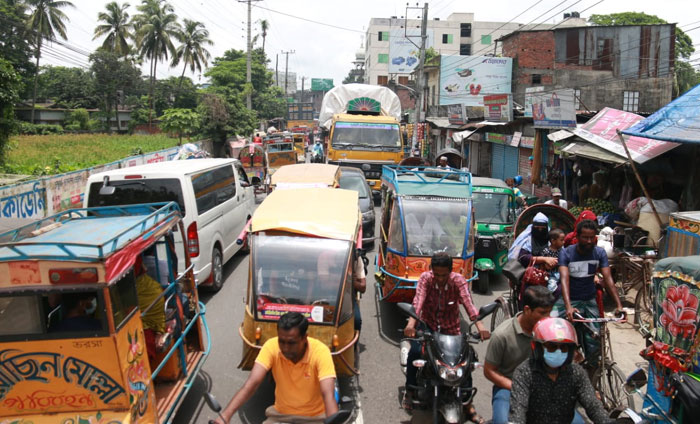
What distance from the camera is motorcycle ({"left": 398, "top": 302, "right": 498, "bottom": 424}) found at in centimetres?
444

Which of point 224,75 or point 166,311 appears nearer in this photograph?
point 166,311

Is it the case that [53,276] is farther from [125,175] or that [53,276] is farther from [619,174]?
[619,174]

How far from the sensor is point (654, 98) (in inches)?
1271

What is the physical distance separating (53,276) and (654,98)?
36023 millimetres

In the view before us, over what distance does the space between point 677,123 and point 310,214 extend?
21.7 feet

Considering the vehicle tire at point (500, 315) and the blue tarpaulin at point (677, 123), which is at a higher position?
the blue tarpaulin at point (677, 123)

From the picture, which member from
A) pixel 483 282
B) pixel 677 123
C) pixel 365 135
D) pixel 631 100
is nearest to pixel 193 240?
pixel 483 282

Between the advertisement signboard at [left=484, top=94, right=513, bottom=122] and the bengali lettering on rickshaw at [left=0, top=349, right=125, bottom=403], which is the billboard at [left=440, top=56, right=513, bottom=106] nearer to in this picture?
the advertisement signboard at [left=484, top=94, right=513, bottom=122]

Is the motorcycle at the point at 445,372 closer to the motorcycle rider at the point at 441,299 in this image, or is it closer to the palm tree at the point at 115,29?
the motorcycle rider at the point at 441,299

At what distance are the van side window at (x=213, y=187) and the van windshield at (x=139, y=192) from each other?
0.38 meters

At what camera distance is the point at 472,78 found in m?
→ 39.2

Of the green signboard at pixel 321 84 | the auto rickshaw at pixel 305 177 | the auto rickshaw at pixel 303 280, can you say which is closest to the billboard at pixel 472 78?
the auto rickshaw at pixel 305 177

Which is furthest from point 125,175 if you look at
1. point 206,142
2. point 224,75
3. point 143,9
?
point 224,75

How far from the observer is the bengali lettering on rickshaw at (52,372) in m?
3.69
